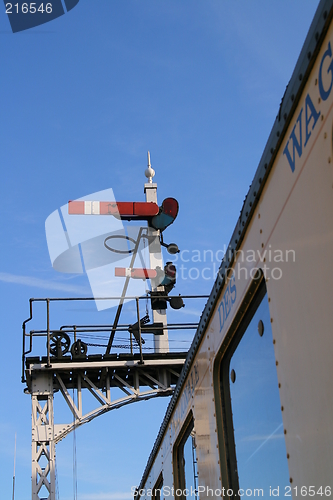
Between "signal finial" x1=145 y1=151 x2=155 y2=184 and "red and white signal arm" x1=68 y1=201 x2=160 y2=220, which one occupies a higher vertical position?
"signal finial" x1=145 y1=151 x2=155 y2=184

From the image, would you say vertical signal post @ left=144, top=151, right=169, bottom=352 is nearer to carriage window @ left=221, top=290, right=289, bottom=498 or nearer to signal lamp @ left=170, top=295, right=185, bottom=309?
signal lamp @ left=170, top=295, right=185, bottom=309

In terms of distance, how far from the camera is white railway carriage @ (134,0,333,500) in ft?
6.76

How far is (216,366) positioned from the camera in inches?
145

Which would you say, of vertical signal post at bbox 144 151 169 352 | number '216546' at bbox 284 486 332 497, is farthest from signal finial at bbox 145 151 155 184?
number '216546' at bbox 284 486 332 497

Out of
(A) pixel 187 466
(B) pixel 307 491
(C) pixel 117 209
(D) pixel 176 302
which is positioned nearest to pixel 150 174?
(C) pixel 117 209

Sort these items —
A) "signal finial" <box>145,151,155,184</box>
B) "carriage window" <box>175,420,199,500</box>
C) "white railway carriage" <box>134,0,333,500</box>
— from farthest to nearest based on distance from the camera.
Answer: "signal finial" <box>145,151,155,184</box>
"carriage window" <box>175,420,199,500</box>
"white railway carriage" <box>134,0,333,500</box>

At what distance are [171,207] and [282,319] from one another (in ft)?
41.4

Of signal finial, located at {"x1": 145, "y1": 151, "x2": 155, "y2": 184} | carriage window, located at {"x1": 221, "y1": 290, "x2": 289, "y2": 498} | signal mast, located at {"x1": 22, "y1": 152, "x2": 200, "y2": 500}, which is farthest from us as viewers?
signal finial, located at {"x1": 145, "y1": 151, "x2": 155, "y2": 184}

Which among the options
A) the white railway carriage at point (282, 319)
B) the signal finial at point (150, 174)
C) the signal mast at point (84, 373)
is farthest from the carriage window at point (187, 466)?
the signal finial at point (150, 174)

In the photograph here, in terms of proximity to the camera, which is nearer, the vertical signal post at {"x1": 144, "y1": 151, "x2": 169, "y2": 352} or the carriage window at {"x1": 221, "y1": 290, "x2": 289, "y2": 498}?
the carriage window at {"x1": 221, "y1": 290, "x2": 289, "y2": 498}

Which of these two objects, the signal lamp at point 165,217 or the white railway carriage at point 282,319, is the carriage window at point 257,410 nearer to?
the white railway carriage at point 282,319

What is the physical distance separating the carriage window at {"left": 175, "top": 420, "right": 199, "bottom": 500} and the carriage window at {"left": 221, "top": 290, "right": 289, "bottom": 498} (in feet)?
3.82

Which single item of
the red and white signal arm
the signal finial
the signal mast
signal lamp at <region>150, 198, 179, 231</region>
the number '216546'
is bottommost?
the number '216546'

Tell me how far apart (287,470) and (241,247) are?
109 cm
